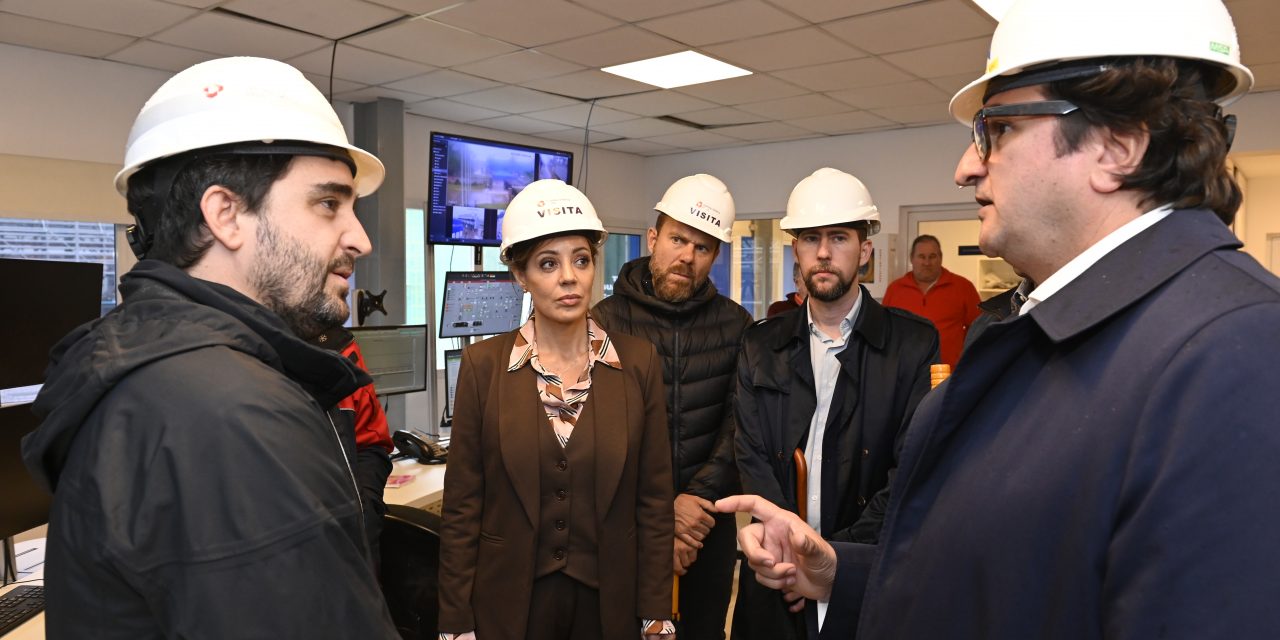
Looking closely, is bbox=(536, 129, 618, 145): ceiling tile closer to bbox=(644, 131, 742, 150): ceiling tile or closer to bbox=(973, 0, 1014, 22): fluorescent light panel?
bbox=(644, 131, 742, 150): ceiling tile

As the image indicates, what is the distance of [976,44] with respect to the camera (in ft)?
14.0

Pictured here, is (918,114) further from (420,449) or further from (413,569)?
(413,569)

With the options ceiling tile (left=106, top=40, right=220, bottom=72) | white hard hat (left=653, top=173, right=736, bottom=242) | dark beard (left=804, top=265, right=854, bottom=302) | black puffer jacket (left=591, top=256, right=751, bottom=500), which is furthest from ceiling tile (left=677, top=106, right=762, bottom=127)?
dark beard (left=804, top=265, right=854, bottom=302)

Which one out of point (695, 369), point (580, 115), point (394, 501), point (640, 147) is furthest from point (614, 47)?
point (640, 147)

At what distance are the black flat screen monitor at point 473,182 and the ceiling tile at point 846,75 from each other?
6.15 feet

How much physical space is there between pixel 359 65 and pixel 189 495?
4513 millimetres

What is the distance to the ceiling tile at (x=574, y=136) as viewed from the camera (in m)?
6.99

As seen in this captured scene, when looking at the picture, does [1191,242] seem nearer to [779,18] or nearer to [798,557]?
[798,557]

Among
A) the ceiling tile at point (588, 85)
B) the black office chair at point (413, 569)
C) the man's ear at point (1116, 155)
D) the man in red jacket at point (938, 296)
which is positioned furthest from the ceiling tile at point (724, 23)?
the man's ear at point (1116, 155)

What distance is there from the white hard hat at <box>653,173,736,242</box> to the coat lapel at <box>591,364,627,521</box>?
77 centimetres

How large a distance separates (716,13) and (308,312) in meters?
3.18

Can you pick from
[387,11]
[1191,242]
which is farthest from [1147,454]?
[387,11]

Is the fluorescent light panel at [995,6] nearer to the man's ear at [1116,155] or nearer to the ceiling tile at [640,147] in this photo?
the man's ear at [1116,155]

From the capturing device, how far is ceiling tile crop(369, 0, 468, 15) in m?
3.64
